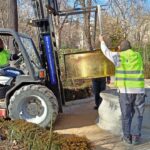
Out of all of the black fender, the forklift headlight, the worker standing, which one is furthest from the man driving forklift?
the worker standing

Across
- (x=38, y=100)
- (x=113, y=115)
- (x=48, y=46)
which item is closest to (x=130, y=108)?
(x=113, y=115)

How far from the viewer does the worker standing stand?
7.02 m

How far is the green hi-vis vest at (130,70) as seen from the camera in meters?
7.02

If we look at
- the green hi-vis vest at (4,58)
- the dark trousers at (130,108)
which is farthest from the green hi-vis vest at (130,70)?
the green hi-vis vest at (4,58)

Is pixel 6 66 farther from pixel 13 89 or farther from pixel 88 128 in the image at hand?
pixel 88 128

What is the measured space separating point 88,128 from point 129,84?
2035 mm

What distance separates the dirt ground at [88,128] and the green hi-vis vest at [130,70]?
1.09 metres

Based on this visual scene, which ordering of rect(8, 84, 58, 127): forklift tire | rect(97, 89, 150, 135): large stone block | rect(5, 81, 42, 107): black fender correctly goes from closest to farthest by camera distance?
rect(97, 89, 150, 135): large stone block, rect(8, 84, 58, 127): forklift tire, rect(5, 81, 42, 107): black fender

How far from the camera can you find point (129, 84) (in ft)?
23.1

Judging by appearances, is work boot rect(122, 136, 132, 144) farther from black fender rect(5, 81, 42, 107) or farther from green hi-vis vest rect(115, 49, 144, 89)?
black fender rect(5, 81, 42, 107)

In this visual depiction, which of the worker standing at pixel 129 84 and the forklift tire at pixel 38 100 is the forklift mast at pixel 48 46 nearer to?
the forklift tire at pixel 38 100

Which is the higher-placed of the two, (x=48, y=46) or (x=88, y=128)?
→ (x=48, y=46)

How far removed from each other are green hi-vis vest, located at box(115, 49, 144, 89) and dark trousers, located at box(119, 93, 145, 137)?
20cm

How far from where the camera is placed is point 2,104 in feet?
28.3
